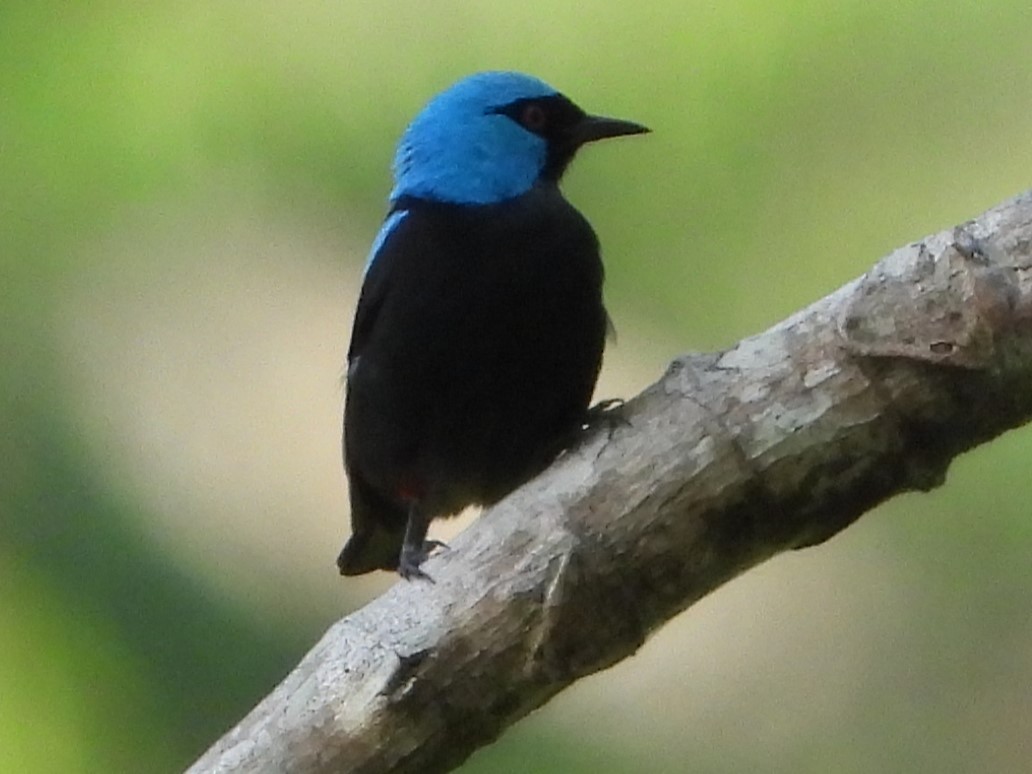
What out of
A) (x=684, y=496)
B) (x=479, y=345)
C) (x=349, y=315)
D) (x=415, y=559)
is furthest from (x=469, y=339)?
(x=349, y=315)

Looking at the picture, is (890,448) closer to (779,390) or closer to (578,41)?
(779,390)

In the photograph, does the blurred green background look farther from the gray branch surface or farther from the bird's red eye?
the gray branch surface

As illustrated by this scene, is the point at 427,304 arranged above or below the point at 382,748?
above

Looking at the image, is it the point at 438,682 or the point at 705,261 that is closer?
the point at 438,682

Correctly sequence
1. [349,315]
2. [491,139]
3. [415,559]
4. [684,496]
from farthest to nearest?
[349,315] < [491,139] < [415,559] < [684,496]

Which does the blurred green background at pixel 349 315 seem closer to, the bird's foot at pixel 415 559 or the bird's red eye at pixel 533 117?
the bird's red eye at pixel 533 117

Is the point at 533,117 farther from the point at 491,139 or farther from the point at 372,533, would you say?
the point at 372,533

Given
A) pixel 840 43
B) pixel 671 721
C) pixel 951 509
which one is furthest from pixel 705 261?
pixel 671 721
